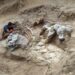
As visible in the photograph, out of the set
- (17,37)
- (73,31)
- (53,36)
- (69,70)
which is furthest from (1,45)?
(69,70)

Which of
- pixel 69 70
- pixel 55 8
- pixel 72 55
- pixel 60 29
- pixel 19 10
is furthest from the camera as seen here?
pixel 19 10

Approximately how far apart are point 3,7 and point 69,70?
4.97 m

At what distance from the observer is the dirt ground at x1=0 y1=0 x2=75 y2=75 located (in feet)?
16.2

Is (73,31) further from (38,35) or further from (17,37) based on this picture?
(17,37)

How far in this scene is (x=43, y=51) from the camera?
5527mm

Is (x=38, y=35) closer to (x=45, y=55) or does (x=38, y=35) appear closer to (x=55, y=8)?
(x=45, y=55)

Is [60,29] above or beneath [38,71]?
above

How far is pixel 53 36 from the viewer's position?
5.80 metres

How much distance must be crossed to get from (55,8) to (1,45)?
2.42 meters

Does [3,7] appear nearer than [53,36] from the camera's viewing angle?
No

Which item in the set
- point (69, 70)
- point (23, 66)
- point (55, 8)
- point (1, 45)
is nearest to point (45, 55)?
point (23, 66)

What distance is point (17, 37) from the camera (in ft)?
20.3

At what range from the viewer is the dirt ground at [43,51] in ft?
16.2

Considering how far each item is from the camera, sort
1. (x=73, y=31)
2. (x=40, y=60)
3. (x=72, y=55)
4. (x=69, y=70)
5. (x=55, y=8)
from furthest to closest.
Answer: (x=55, y=8)
(x=73, y=31)
(x=40, y=60)
(x=72, y=55)
(x=69, y=70)
